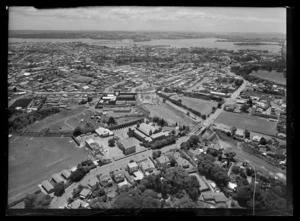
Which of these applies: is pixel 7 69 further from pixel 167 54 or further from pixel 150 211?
pixel 167 54

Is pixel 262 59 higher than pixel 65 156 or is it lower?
higher

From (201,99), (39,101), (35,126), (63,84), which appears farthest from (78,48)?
(201,99)

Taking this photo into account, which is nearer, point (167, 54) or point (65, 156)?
point (65, 156)

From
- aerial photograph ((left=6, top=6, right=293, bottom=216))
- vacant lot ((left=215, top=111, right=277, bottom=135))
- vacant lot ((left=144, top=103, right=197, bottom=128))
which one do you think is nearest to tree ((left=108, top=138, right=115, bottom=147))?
aerial photograph ((left=6, top=6, right=293, bottom=216))

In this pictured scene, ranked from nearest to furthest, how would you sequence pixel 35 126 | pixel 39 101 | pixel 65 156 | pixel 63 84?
pixel 65 156
pixel 35 126
pixel 39 101
pixel 63 84

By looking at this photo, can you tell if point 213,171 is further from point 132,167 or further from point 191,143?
point 132,167

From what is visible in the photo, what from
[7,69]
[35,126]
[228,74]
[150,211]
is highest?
[228,74]
